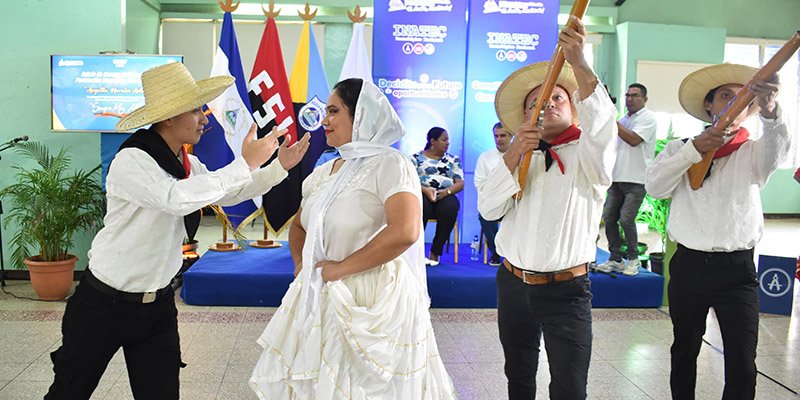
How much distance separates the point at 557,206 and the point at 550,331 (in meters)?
0.43

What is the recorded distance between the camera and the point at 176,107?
6.68 feet

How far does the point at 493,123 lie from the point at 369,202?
197 inches

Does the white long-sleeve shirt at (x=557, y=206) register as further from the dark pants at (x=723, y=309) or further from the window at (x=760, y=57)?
the window at (x=760, y=57)

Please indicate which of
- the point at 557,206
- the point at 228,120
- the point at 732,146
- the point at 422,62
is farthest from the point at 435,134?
the point at 557,206

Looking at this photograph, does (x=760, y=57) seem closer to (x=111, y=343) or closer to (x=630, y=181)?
(x=630, y=181)

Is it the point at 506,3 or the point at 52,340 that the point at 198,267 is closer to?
the point at 52,340

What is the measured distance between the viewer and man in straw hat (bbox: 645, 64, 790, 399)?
248 centimetres

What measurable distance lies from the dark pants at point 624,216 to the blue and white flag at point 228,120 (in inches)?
127

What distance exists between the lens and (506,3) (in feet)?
22.0

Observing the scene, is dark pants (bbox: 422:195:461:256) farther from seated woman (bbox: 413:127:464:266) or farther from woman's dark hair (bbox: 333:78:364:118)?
woman's dark hair (bbox: 333:78:364:118)

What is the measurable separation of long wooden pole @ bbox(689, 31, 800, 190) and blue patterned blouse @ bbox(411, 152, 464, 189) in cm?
347

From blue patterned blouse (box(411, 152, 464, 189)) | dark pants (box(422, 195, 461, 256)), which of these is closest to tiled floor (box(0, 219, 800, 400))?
dark pants (box(422, 195, 461, 256))

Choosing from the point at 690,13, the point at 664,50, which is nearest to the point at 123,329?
the point at 664,50

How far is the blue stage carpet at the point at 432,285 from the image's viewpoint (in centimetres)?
495
